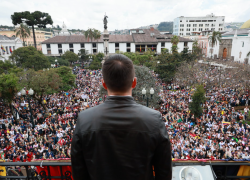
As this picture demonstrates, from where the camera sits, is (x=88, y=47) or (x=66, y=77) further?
(x=88, y=47)

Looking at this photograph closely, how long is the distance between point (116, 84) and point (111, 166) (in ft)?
2.16

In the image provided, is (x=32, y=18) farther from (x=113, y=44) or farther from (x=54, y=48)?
(x=113, y=44)

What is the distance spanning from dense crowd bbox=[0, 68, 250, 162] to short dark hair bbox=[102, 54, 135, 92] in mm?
8627

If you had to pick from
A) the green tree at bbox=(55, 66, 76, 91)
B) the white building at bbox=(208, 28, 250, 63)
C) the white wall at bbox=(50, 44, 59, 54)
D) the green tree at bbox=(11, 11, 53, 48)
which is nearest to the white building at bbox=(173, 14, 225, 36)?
the white building at bbox=(208, 28, 250, 63)

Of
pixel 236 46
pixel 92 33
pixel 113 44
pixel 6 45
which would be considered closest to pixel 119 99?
pixel 6 45

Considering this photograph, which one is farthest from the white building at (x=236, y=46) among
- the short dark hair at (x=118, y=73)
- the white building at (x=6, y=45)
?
the white building at (x=6, y=45)

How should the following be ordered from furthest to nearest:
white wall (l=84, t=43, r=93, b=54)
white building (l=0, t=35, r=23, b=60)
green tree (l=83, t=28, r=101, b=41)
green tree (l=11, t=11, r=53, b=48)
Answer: white wall (l=84, t=43, r=93, b=54)
green tree (l=83, t=28, r=101, b=41)
green tree (l=11, t=11, r=53, b=48)
white building (l=0, t=35, r=23, b=60)

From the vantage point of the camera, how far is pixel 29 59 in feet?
91.5

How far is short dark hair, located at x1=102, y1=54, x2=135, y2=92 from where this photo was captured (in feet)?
4.77

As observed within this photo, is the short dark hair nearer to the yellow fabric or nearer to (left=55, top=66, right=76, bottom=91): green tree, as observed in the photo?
the yellow fabric

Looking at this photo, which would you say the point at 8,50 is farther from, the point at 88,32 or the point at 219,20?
the point at 219,20

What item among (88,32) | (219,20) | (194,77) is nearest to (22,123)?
(194,77)

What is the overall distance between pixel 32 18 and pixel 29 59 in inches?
964

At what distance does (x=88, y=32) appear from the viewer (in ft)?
176
